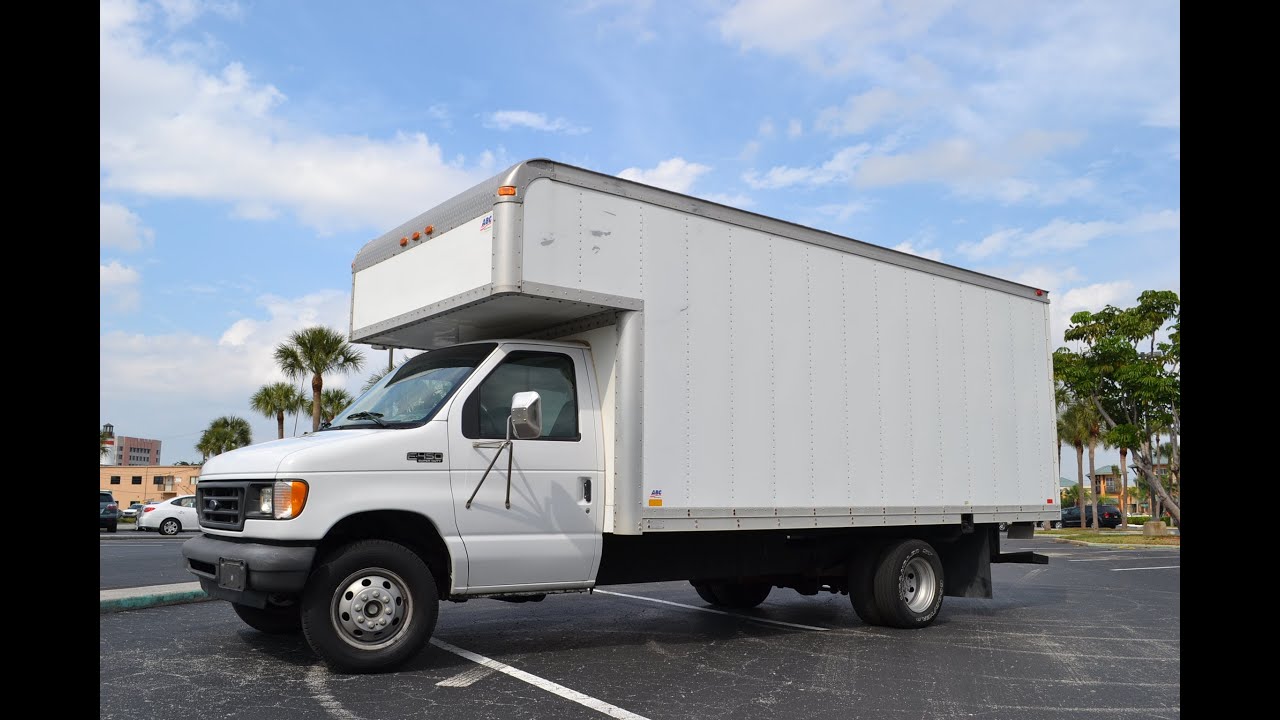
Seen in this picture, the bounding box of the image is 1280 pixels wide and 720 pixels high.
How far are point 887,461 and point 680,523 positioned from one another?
Answer: 2493 mm

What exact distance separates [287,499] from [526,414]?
5.37ft

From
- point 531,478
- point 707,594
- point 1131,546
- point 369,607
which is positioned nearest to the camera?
point 369,607

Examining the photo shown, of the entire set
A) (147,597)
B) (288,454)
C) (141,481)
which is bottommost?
(141,481)

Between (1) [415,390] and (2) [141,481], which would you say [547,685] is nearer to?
(1) [415,390]

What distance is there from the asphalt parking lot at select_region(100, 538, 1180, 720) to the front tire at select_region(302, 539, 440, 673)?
171 mm

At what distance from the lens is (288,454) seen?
6.48 metres

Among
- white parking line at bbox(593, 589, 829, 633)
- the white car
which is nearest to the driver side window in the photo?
white parking line at bbox(593, 589, 829, 633)

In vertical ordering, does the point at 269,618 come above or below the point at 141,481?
above

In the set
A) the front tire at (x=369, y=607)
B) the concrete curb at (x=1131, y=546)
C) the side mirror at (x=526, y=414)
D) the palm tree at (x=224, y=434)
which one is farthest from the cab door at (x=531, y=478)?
the palm tree at (x=224, y=434)

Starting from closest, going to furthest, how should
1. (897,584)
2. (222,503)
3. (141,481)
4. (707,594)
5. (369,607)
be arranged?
(369,607), (222,503), (897,584), (707,594), (141,481)

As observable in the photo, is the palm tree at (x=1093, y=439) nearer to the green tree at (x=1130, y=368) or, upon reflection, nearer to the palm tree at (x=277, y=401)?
the green tree at (x=1130, y=368)

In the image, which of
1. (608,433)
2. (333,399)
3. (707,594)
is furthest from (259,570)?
(333,399)
